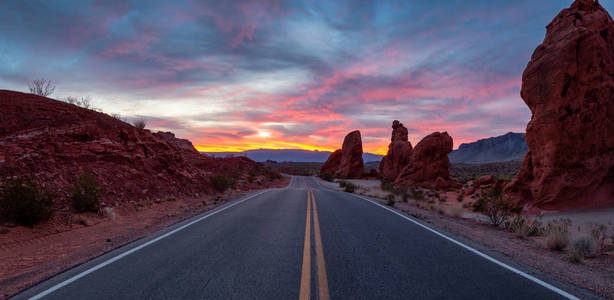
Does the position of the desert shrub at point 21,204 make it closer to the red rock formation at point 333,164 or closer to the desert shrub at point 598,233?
the desert shrub at point 598,233

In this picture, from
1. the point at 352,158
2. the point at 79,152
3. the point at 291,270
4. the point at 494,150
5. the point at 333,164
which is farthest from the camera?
the point at 494,150

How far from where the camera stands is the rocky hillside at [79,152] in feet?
34.4

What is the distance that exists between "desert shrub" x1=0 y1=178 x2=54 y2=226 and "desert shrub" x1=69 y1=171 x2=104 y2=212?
1.61 meters

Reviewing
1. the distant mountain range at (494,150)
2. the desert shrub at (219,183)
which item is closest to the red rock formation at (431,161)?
the desert shrub at (219,183)

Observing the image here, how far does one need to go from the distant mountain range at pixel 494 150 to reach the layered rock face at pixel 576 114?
481ft

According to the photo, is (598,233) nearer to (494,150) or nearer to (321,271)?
(321,271)

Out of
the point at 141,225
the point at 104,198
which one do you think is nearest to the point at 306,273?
the point at 141,225

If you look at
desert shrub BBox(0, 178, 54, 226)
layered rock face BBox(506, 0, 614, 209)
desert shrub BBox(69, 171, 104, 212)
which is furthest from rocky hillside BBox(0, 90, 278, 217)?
layered rock face BBox(506, 0, 614, 209)

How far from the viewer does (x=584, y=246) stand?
638 centimetres

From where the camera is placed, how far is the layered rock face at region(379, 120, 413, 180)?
161 ft

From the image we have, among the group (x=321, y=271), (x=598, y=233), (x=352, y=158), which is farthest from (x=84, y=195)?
(x=352, y=158)

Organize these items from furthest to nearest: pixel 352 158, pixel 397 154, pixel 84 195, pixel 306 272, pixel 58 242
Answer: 1. pixel 352 158
2. pixel 397 154
3. pixel 84 195
4. pixel 58 242
5. pixel 306 272

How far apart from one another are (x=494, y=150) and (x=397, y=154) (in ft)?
464

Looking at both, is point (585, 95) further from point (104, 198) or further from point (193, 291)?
point (104, 198)
